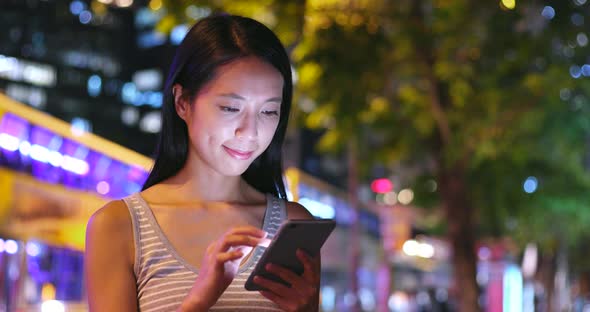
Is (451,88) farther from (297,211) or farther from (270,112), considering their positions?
(270,112)

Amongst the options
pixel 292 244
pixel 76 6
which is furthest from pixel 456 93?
pixel 292 244

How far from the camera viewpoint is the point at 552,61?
1042cm

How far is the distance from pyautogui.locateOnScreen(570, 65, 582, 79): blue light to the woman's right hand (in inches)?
342

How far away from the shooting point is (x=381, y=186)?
25.5 metres

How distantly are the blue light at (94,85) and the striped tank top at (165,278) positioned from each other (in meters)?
96.3

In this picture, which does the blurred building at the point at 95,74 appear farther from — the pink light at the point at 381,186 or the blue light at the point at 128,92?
the pink light at the point at 381,186

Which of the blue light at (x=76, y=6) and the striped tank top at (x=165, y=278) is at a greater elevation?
the blue light at (x=76, y=6)

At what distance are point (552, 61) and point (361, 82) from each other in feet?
7.98

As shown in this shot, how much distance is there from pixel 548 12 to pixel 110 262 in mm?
7009

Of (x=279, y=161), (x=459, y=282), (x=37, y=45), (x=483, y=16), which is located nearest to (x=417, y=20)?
(x=483, y=16)

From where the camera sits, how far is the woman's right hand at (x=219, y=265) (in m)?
2.03

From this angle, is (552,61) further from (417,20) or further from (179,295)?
(179,295)

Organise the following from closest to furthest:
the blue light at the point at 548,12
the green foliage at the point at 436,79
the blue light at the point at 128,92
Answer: the blue light at the point at 548,12 < the green foliage at the point at 436,79 < the blue light at the point at 128,92

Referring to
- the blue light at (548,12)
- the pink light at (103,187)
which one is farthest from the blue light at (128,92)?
the blue light at (548,12)
